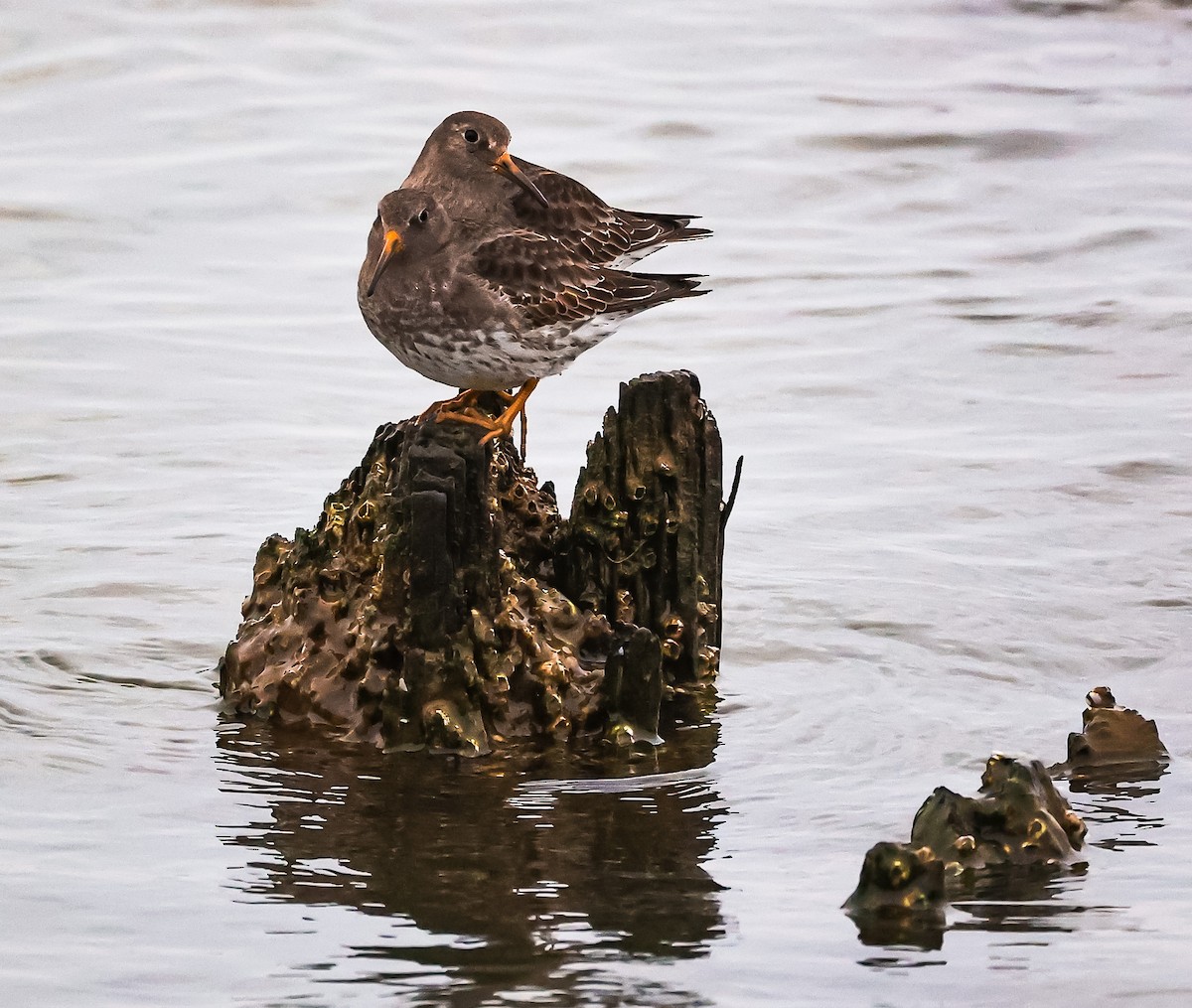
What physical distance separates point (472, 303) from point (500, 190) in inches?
60.0

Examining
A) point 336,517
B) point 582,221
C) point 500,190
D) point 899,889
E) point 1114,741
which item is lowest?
point 899,889

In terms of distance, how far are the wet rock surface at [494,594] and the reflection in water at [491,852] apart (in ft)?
0.75

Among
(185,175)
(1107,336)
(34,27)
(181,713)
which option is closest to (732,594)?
(181,713)

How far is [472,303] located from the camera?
9.29 meters

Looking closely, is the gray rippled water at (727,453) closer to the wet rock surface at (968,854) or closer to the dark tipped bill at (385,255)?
the wet rock surface at (968,854)

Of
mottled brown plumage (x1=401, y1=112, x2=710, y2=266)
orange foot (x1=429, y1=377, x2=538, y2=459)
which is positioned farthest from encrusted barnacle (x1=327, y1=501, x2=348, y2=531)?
mottled brown plumage (x1=401, y1=112, x2=710, y2=266)

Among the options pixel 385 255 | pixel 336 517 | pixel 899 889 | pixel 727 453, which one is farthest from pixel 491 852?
pixel 727 453

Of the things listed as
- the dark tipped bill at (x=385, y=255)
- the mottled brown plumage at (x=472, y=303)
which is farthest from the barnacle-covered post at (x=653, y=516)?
the dark tipped bill at (x=385, y=255)

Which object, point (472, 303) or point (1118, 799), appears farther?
point (472, 303)

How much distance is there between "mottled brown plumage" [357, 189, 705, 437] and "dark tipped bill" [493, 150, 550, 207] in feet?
1.79

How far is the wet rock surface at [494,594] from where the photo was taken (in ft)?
28.6

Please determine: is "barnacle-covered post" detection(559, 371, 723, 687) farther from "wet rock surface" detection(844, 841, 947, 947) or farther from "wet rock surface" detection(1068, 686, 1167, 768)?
"wet rock surface" detection(844, 841, 947, 947)

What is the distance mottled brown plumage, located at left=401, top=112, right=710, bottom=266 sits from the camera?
10516 mm

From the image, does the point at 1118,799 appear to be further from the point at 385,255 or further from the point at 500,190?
the point at 500,190
